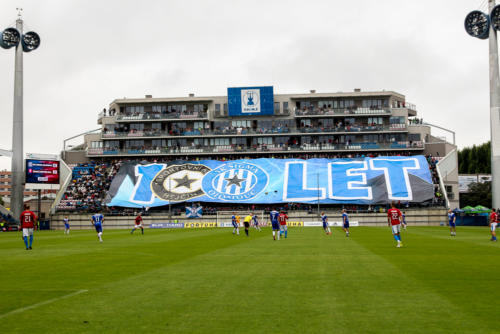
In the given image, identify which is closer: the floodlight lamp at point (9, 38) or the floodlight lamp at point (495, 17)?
the floodlight lamp at point (495, 17)

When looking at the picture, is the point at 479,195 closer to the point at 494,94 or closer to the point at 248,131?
the point at 494,94

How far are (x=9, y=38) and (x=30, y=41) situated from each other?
3162 mm

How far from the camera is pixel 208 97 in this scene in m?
96.2

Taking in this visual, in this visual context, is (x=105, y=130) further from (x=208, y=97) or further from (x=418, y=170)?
(x=418, y=170)

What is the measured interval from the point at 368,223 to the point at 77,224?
41533mm

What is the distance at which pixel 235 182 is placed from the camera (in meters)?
77.4

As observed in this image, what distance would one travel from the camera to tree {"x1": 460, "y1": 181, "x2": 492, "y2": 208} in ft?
328

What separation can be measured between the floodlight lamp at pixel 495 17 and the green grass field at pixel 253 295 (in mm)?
54057

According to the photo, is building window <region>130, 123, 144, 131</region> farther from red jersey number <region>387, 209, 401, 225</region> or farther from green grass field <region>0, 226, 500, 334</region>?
green grass field <region>0, 226, 500, 334</region>

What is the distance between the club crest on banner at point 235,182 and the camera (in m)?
74.8

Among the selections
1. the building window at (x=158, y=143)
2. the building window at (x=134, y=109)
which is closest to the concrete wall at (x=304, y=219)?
the building window at (x=158, y=143)

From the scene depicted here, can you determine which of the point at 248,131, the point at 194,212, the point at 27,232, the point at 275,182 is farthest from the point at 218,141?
the point at 27,232

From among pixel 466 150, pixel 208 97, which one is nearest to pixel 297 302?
pixel 208 97

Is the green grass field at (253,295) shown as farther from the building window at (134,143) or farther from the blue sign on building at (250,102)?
the building window at (134,143)
